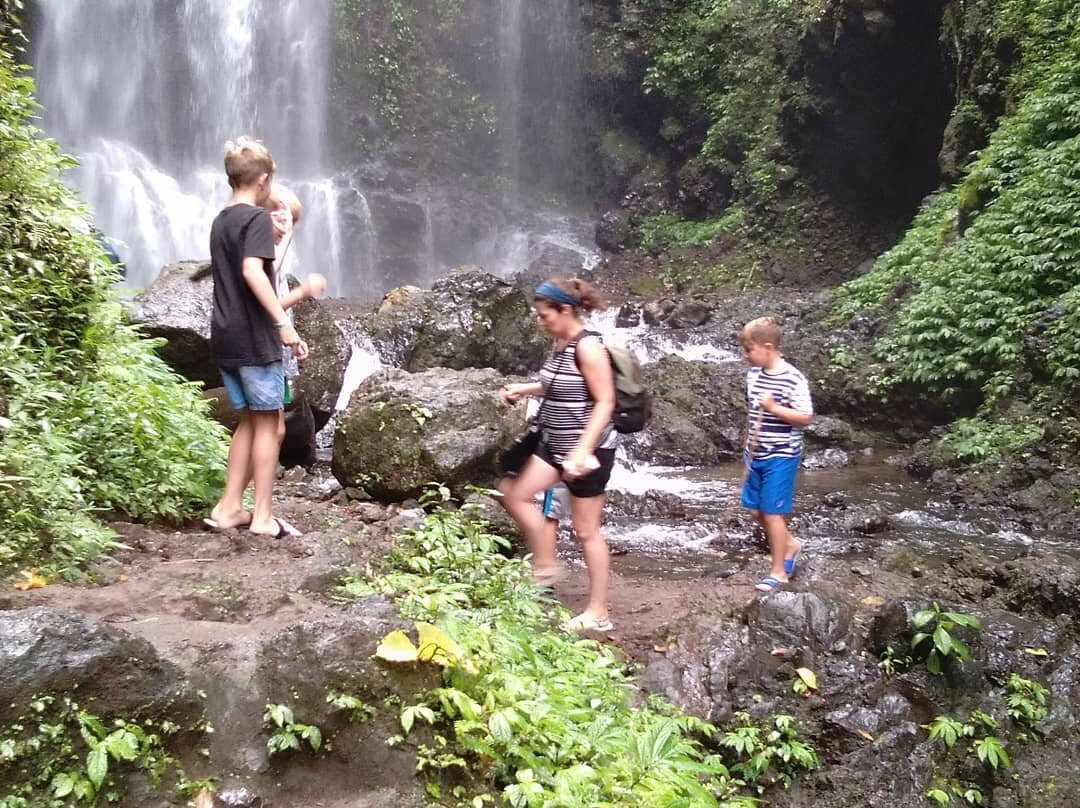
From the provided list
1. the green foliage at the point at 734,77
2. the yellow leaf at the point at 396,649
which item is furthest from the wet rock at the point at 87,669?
the green foliage at the point at 734,77

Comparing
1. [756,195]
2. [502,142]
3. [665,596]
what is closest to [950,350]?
[665,596]

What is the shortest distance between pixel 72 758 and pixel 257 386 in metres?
2.17

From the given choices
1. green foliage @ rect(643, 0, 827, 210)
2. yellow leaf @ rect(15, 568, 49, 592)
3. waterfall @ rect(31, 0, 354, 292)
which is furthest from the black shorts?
waterfall @ rect(31, 0, 354, 292)

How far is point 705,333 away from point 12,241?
1217cm

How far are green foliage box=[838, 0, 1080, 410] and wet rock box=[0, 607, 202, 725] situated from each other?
9729 millimetres

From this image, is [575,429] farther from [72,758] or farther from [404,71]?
[404,71]

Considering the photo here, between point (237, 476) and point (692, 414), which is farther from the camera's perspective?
point (692, 414)

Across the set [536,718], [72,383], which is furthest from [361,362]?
[536,718]

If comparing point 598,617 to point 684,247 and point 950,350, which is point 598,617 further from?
point 684,247

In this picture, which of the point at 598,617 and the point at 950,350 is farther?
the point at 950,350

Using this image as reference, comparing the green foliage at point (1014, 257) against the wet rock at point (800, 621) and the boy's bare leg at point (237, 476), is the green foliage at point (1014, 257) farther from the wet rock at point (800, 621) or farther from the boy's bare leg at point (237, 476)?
the boy's bare leg at point (237, 476)

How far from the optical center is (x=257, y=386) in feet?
12.9

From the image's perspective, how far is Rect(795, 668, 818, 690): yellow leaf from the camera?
13.1 feet

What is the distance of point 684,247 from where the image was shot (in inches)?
867
